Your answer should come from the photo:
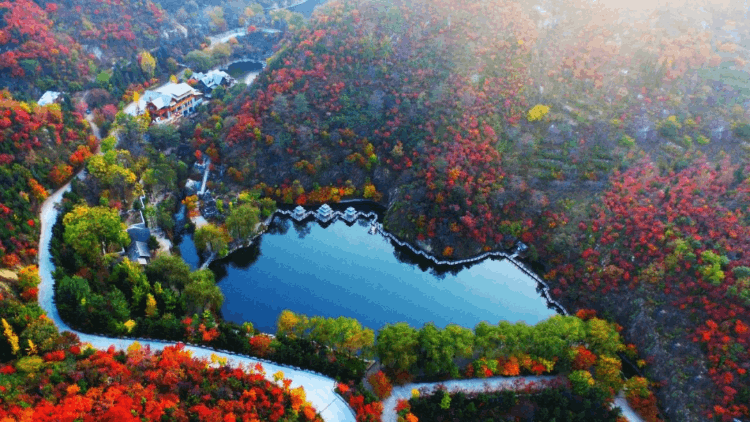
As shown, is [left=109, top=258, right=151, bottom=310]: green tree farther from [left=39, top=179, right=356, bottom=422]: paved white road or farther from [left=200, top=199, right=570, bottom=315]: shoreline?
[left=200, top=199, right=570, bottom=315]: shoreline

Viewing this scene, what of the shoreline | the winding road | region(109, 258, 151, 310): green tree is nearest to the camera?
the winding road

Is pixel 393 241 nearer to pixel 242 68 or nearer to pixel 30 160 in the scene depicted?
pixel 30 160

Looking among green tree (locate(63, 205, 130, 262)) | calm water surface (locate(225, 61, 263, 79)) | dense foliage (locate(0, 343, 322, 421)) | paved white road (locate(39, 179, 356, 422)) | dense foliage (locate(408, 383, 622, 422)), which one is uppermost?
calm water surface (locate(225, 61, 263, 79))

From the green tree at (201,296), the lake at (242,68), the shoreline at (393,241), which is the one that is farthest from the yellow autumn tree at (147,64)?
the green tree at (201,296)

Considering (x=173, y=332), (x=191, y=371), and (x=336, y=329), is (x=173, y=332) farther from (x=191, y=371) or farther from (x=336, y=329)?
(x=336, y=329)

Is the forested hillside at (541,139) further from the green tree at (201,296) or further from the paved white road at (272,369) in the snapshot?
the paved white road at (272,369)

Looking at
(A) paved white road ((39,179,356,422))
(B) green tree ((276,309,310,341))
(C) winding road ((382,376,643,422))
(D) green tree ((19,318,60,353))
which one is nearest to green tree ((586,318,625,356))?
(C) winding road ((382,376,643,422))

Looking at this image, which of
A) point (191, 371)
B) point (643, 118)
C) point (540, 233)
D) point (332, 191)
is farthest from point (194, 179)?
point (643, 118)
